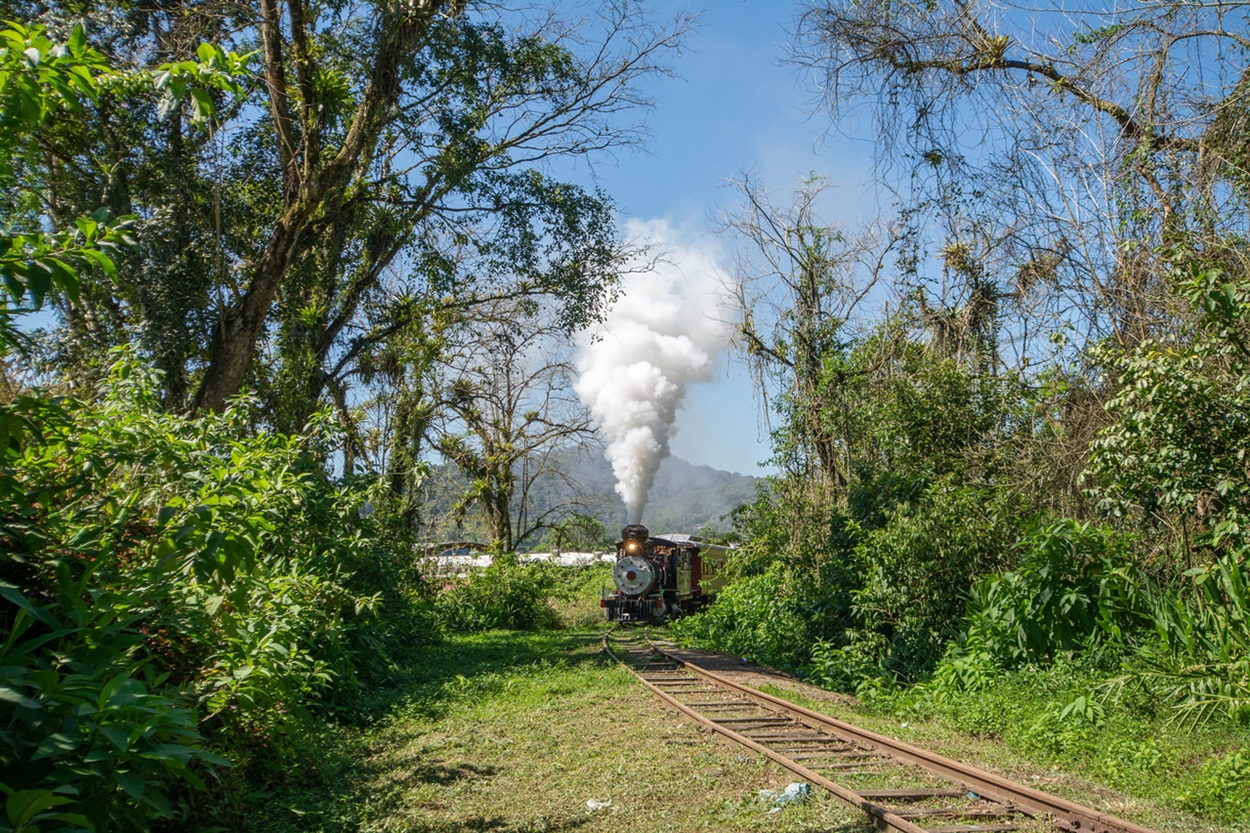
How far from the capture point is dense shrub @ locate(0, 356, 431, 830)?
3184 millimetres

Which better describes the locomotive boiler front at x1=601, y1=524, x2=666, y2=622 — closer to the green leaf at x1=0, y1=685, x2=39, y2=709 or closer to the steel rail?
the steel rail

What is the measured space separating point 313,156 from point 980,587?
11.6m

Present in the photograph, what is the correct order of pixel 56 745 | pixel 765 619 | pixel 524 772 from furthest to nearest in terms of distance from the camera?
1. pixel 765 619
2. pixel 524 772
3. pixel 56 745

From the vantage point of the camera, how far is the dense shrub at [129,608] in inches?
125

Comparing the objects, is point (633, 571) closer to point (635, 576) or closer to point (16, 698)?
point (635, 576)

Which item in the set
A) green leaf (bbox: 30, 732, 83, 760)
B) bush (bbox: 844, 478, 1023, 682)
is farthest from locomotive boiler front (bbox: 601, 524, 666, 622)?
green leaf (bbox: 30, 732, 83, 760)

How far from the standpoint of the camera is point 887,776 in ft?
21.8

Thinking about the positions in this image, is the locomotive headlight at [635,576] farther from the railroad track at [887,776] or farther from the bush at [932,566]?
the railroad track at [887,776]

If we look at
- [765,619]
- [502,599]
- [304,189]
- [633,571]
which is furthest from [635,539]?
[304,189]

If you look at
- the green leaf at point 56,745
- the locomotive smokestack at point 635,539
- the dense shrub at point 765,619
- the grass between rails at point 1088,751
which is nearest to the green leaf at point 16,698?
the green leaf at point 56,745

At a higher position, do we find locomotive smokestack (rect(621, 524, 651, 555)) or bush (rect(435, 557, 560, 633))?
locomotive smokestack (rect(621, 524, 651, 555))

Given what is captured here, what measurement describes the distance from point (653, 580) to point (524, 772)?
52.1 feet

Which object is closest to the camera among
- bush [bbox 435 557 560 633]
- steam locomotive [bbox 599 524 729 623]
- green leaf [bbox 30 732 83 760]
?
green leaf [bbox 30 732 83 760]

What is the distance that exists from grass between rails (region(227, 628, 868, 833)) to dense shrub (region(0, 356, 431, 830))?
888 millimetres
